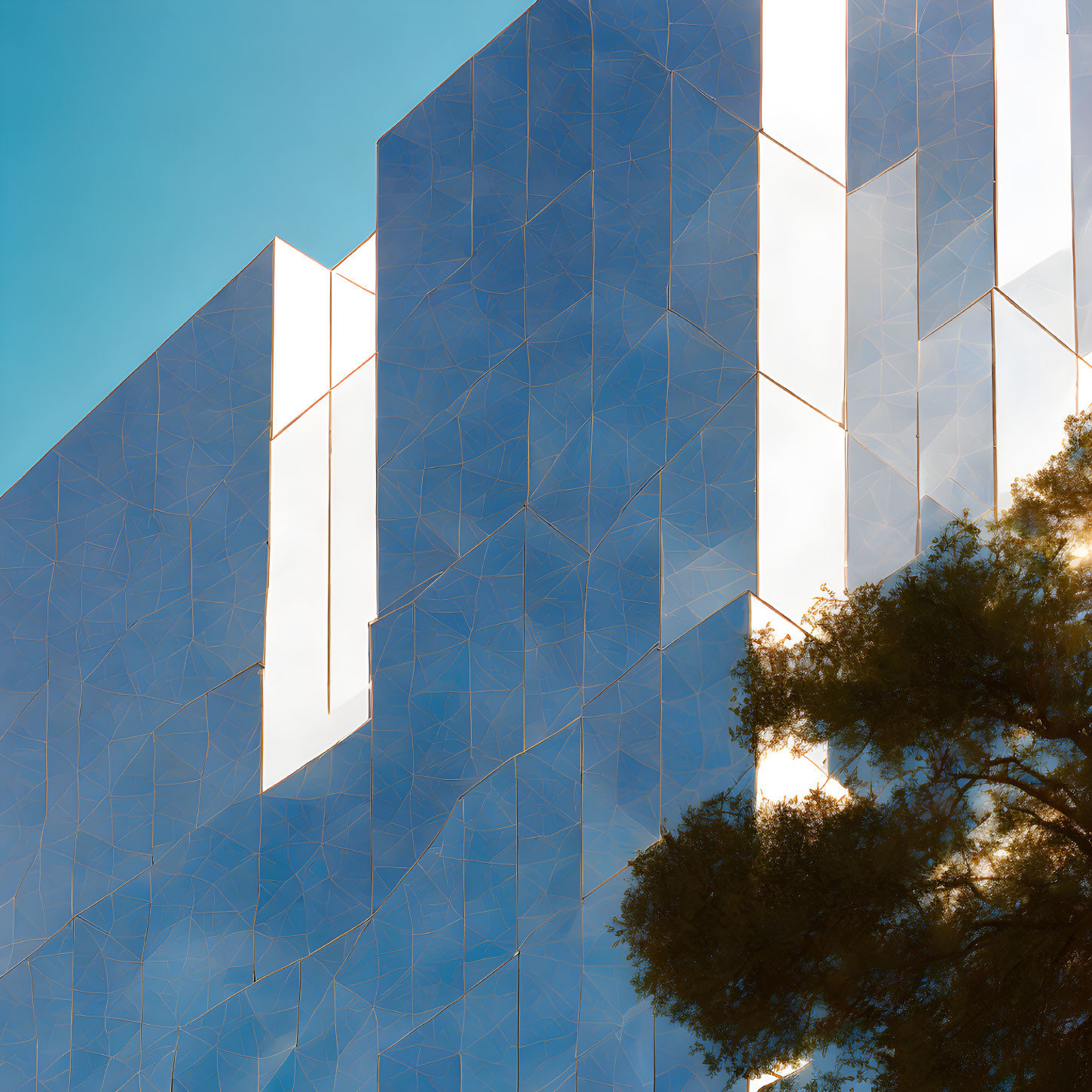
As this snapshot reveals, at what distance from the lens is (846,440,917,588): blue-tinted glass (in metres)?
8.07

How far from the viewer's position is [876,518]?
26.9ft

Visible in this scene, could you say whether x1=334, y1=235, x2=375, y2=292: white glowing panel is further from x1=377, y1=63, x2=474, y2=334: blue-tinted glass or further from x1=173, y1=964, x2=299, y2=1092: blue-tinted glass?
x1=173, y1=964, x2=299, y2=1092: blue-tinted glass

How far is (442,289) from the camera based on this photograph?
9031 mm

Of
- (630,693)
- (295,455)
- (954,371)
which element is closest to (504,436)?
(295,455)

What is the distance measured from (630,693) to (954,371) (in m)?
4.93

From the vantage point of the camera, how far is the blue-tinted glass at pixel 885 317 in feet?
27.7

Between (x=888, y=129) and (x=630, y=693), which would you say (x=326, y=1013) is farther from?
(x=888, y=129)

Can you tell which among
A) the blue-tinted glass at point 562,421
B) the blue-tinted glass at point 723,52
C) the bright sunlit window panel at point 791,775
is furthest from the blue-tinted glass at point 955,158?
the bright sunlit window panel at point 791,775

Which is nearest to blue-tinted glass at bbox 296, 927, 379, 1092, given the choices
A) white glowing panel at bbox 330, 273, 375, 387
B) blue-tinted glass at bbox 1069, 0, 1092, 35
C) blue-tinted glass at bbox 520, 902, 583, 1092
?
blue-tinted glass at bbox 520, 902, 583, 1092

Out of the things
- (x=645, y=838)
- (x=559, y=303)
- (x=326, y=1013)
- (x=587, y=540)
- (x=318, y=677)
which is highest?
(x=559, y=303)

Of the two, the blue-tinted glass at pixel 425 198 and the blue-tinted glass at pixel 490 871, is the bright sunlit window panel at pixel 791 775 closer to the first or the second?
the blue-tinted glass at pixel 490 871

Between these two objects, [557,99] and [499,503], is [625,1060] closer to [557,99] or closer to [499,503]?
[499,503]

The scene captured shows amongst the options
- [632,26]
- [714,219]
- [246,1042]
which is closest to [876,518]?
[714,219]

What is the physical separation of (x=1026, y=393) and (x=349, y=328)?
761 cm
